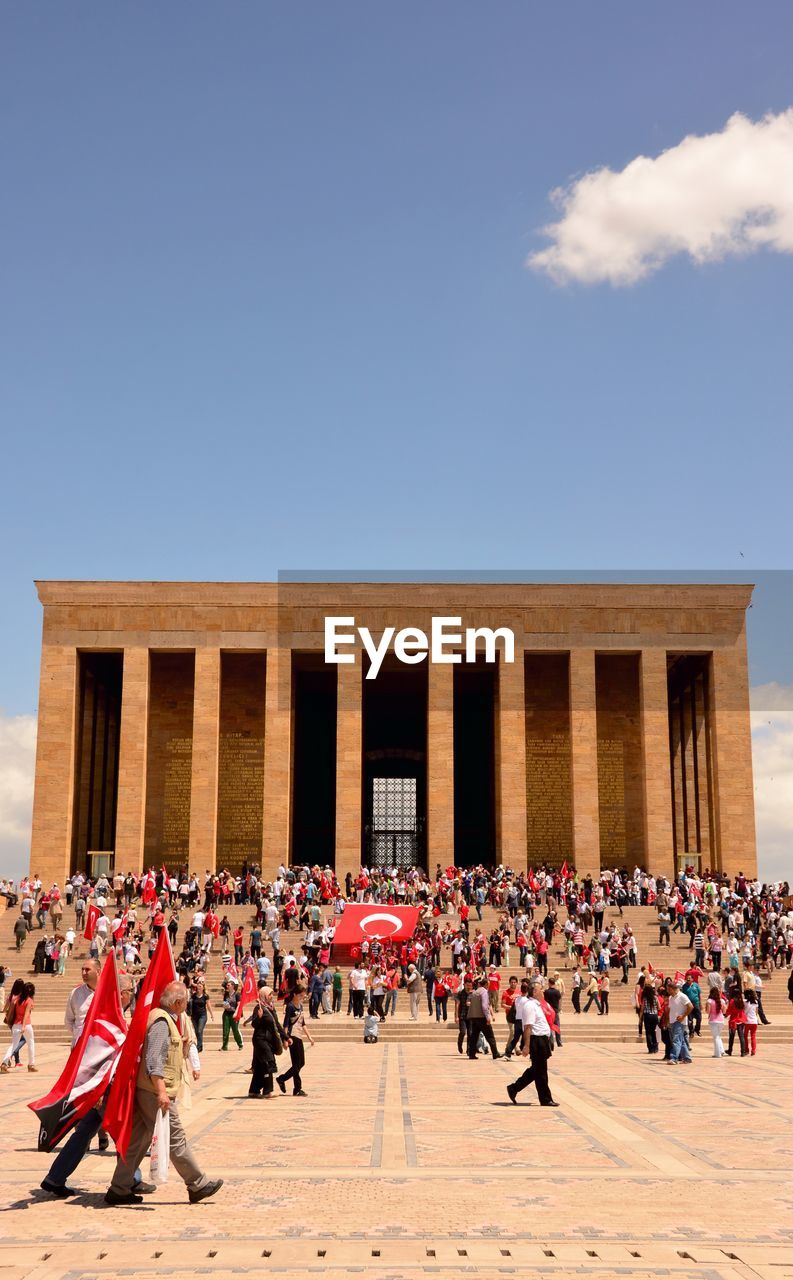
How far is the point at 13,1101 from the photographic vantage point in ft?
42.2

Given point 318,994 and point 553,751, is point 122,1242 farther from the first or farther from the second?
point 553,751

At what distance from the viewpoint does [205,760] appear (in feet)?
135

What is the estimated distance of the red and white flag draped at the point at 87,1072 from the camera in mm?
8055

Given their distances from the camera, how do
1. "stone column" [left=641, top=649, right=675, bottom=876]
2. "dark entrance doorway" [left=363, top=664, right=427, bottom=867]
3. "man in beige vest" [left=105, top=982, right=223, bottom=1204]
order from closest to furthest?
1. "man in beige vest" [left=105, top=982, right=223, bottom=1204]
2. "stone column" [left=641, top=649, right=675, bottom=876]
3. "dark entrance doorway" [left=363, top=664, right=427, bottom=867]

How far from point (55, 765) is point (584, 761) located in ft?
56.9

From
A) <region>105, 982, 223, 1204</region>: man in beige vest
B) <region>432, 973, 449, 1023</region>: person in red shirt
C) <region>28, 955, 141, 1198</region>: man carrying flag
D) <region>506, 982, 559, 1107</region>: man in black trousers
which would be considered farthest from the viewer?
<region>432, 973, 449, 1023</region>: person in red shirt

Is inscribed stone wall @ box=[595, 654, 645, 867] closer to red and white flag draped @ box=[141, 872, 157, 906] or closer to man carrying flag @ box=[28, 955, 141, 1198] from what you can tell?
red and white flag draped @ box=[141, 872, 157, 906]

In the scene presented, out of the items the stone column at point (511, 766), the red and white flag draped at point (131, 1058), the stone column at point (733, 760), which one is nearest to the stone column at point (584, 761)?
the stone column at point (511, 766)

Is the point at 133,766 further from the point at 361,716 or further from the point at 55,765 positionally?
the point at 361,716

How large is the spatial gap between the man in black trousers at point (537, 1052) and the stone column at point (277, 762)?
28.4m

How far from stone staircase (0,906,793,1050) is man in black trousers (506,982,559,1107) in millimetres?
8635

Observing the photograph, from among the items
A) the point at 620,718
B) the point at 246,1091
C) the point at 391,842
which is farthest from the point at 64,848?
the point at 246,1091

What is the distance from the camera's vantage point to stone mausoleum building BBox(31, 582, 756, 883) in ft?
134

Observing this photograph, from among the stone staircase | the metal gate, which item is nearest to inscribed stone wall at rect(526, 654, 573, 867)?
the metal gate
